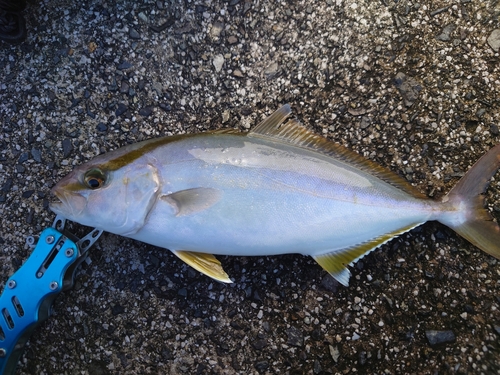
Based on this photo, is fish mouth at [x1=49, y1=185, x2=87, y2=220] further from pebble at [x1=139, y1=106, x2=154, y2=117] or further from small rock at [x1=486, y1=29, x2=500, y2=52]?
small rock at [x1=486, y1=29, x2=500, y2=52]

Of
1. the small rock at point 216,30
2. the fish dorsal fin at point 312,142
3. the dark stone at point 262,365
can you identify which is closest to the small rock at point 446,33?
the fish dorsal fin at point 312,142

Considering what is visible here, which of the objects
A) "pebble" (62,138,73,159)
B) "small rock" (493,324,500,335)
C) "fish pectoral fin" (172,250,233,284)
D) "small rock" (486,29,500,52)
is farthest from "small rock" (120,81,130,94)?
"small rock" (493,324,500,335)

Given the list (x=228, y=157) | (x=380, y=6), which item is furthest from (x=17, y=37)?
(x=380, y=6)

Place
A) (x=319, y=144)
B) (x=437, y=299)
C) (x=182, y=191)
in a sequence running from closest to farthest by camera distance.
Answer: (x=182, y=191), (x=319, y=144), (x=437, y=299)

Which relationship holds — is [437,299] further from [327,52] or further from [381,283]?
[327,52]

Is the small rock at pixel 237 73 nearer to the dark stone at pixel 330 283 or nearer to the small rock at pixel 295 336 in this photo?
the dark stone at pixel 330 283
